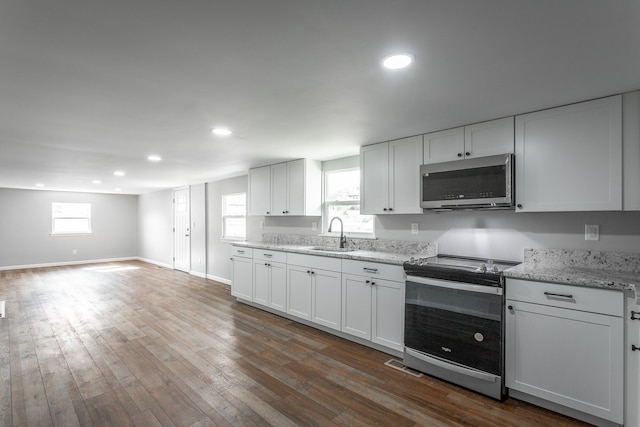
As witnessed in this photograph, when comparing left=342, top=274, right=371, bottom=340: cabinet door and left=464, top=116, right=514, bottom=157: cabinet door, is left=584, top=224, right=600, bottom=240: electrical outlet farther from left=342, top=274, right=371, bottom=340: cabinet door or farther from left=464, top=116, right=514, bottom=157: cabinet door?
left=342, top=274, right=371, bottom=340: cabinet door

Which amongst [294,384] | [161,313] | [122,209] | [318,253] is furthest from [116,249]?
[294,384]

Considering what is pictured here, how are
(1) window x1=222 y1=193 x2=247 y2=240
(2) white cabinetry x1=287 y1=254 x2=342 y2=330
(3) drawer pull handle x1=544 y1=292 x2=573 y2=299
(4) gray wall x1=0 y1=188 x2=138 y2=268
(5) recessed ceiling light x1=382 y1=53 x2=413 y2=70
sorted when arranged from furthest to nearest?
1. (4) gray wall x1=0 y1=188 x2=138 y2=268
2. (1) window x1=222 y1=193 x2=247 y2=240
3. (2) white cabinetry x1=287 y1=254 x2=342 y2=330
4. (3) drawer pull handle x1=544 y1=292 x2=573 y2=299
5. (5) recessed ceiling light x1=382 y1=53 x2=413 y2=70

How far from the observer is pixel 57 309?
4.71 metres

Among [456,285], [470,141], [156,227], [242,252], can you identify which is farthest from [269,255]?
[156,227]

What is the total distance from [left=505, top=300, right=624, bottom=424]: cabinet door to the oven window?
0.89 m

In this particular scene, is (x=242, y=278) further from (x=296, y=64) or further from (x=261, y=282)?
(x=296, y=64)

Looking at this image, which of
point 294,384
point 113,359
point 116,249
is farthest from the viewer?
point 116,249

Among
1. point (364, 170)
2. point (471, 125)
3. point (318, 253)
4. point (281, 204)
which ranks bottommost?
point (318, 253)

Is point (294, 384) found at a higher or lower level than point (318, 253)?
lower

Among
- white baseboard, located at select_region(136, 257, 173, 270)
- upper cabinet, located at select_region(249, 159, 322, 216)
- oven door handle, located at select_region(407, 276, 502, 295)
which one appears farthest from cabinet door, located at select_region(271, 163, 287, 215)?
white baseboard, located at select_region(136, 257, 173, 270)

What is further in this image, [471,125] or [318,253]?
[318,253]

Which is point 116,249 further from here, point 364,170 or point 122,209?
point 364,170

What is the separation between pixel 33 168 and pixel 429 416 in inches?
248

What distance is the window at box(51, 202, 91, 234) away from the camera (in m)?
8.64
